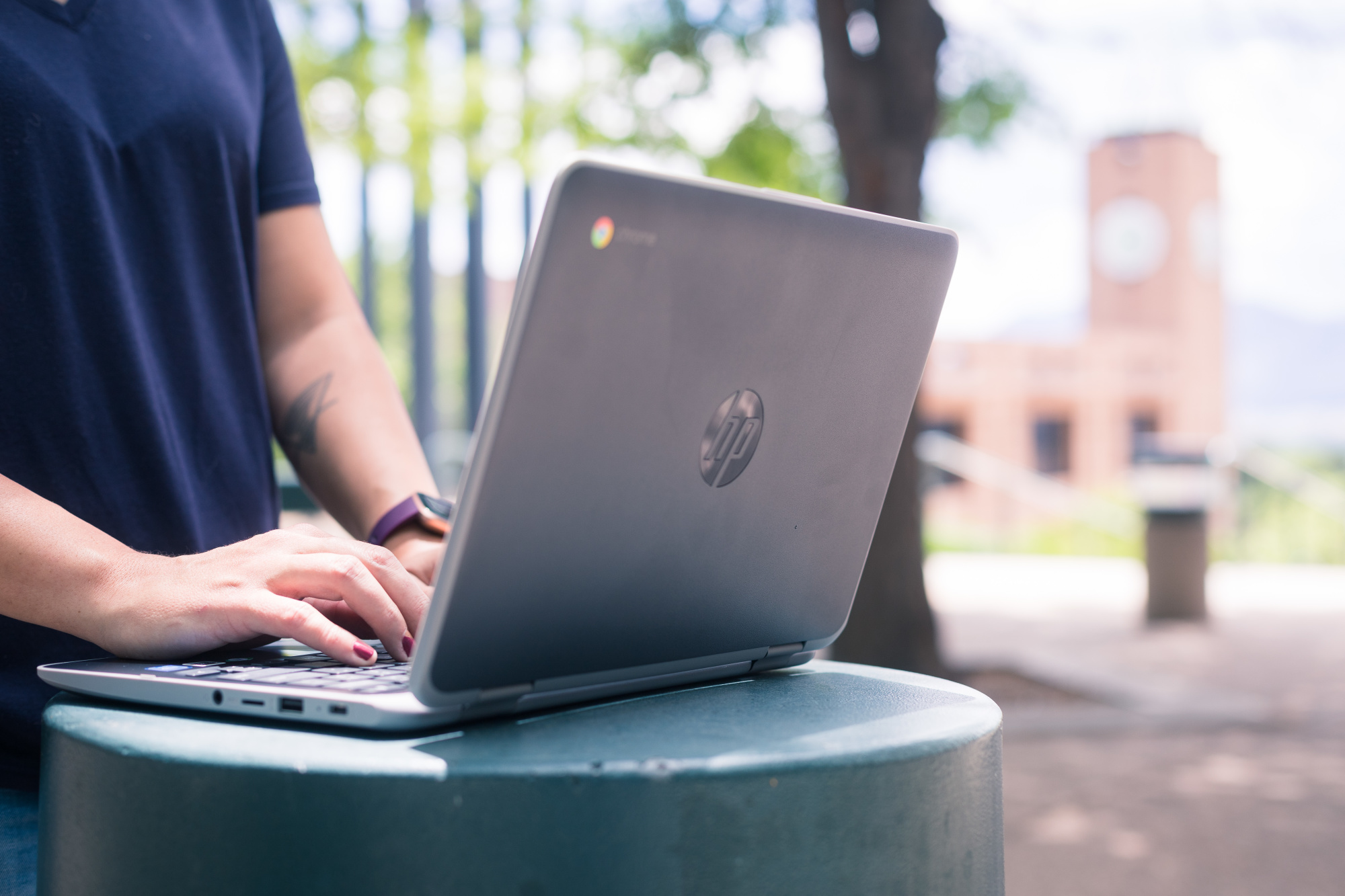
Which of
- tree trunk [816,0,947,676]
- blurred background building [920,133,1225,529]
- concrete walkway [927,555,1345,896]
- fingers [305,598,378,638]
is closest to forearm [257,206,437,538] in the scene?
fingers [305,598,378,638]

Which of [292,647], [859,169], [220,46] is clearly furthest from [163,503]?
[859,169]

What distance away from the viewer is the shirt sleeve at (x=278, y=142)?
64.0 inches

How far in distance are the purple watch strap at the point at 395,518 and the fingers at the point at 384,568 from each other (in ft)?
0.91

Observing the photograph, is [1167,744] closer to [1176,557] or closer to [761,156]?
[1176,557]

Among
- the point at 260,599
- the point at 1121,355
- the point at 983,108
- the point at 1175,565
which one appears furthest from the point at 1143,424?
the point at 260,599

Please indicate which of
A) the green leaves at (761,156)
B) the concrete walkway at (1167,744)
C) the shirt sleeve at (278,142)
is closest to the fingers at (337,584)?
the shirt sleeve at (278,142)

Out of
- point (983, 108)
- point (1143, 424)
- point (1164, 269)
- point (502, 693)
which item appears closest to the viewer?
point (502, 693)

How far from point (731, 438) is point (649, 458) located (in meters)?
0.09

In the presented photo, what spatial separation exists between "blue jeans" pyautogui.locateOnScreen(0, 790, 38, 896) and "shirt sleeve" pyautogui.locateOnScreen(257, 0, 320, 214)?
2.64ft

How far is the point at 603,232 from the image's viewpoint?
824 millimetres

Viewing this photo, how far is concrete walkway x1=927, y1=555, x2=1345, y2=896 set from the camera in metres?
4.04

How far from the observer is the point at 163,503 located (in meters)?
1.38

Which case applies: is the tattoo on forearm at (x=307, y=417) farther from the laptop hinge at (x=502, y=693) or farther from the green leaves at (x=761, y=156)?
the green leaves at (x=761, y=156)

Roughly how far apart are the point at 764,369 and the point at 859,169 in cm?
507
